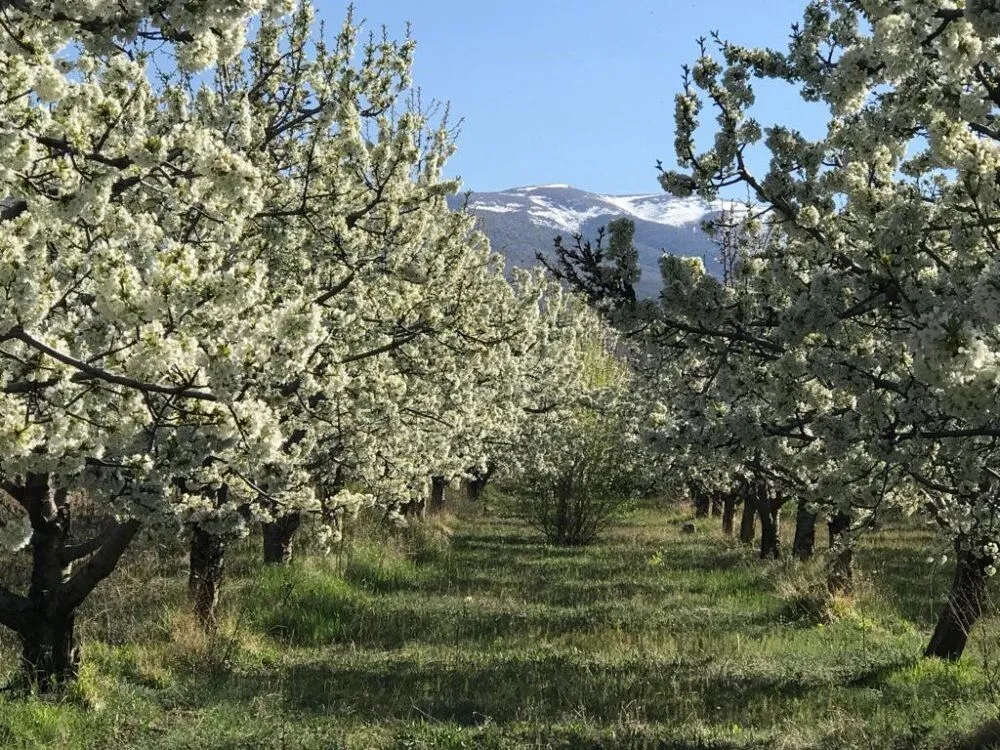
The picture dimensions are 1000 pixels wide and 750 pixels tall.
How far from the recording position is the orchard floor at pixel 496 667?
854 cm

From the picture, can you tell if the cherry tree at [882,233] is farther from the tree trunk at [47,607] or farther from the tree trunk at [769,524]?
the tree trunk at [769,524]

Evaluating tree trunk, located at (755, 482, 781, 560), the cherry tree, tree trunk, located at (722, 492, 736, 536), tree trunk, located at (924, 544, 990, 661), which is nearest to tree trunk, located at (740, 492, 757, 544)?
tree trunk, located at (722, 492, 736, 536)

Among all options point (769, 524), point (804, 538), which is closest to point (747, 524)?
point (769, 524)

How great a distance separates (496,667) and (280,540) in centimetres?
663

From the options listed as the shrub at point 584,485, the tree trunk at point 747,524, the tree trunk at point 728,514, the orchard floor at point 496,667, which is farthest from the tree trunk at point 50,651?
the tree trunk at point 728,514

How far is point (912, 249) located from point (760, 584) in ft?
44.5

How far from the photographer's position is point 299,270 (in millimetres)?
11273

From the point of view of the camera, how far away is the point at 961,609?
11.0 m

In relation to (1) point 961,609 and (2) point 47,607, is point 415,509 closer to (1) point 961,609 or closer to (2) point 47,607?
(1) point 961,609

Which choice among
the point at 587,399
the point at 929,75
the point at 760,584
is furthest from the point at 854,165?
the point at 587,399

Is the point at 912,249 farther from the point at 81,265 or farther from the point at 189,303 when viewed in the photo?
the point at 81,265

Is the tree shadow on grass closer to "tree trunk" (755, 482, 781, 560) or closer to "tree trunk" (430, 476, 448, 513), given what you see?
"tree trunk" (755, 482, 781, 560)

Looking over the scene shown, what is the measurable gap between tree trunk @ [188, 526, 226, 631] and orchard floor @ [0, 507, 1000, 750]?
31cm

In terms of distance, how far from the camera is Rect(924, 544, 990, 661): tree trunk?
11156mm
